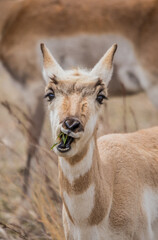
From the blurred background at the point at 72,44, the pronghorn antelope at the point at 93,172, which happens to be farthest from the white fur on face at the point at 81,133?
the blurred background at the point at 72,44

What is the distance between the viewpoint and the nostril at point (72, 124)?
8.10ft

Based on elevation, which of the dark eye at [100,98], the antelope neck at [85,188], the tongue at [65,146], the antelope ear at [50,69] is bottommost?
the antelope neck at [85,188]

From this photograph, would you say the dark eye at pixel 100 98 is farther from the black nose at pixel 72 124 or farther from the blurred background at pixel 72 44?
the blurred background at pixel 72 44

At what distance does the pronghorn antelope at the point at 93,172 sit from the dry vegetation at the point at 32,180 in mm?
629

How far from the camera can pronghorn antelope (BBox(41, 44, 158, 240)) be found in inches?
103

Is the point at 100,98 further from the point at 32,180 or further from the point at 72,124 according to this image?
the point at 32,180

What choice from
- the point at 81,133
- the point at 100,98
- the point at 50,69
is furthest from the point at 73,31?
the point at 81,133

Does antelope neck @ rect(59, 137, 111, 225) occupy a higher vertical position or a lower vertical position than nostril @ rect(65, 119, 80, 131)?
lower

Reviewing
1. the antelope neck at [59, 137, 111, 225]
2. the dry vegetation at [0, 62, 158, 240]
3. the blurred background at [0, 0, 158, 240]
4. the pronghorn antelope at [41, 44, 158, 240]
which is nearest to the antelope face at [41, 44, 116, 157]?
the pronghorn antelope at [41, 44, 158, 240]

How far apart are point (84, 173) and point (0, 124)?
5022mm

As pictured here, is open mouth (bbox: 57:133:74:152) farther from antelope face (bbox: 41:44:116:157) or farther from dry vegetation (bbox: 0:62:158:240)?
dry vegetation (bbox: 0:62:158:240)

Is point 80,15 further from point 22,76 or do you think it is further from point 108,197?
point 108,197

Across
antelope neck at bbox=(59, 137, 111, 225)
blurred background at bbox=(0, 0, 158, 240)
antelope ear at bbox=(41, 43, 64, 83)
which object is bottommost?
antelope neck at bbox=(59, 137, 111, 225)

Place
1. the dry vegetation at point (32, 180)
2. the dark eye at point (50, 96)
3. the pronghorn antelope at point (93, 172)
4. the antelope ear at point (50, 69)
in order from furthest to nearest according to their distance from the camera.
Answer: the dry vegetation at point (32, 180), the antelope ear at point (50, 69), the dark eye at point (50, 96), the pronghorn antelope at point (93, 172)
